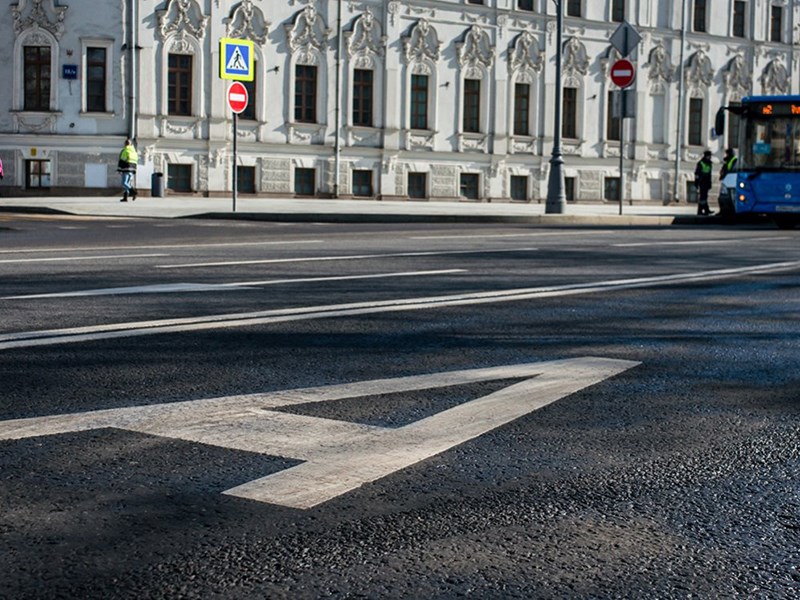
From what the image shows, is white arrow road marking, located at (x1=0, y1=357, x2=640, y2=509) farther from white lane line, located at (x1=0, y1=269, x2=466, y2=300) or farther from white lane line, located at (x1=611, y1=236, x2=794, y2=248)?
white lane line, located at (x1=611, y1=236, x2=794, y2=248)

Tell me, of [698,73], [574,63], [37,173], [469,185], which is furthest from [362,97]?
[698,73]

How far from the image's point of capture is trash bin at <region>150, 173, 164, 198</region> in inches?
1479

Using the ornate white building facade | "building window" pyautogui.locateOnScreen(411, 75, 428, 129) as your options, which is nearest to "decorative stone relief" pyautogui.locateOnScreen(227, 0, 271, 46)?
the ornate white building facade

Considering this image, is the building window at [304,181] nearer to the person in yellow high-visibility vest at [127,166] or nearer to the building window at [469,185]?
the building window at [469,185]

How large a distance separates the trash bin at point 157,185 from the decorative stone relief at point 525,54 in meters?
13.5

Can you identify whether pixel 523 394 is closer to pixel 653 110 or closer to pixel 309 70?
pixel 309 70

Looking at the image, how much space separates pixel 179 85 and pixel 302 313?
106ft

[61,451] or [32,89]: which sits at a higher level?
[32,89]

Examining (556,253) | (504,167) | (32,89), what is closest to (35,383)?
(556,253)

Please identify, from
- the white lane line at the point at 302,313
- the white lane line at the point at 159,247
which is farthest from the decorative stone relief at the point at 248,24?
the white lane line at the point at 302,313

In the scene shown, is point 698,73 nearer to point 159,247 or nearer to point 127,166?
point 127,166

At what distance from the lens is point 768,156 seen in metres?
29.0

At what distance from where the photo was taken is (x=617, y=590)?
9.73 feet

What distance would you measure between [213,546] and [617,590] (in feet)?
2.96
